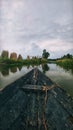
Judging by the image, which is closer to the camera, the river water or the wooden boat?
the wooden boat

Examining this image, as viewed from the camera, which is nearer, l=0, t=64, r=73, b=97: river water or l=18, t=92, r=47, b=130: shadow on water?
l=18, t=92, r=47, b=130: shadow on water

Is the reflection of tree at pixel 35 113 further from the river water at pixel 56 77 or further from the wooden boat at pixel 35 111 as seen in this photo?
the river water at pixel 56 77

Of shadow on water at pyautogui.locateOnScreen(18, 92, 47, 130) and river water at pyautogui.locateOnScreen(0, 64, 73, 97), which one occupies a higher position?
shadow on water at pyautogui.locateOnScreen(18, 92, 47, 130)

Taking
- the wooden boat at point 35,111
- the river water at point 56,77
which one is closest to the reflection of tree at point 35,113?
the wooden boat at point 35,111

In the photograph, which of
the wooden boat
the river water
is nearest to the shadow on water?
the wooden boat

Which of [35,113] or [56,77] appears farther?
[56,77]

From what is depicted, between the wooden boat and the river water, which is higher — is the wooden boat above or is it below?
above

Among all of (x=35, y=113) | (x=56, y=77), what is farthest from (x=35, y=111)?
(x=56, y=77)

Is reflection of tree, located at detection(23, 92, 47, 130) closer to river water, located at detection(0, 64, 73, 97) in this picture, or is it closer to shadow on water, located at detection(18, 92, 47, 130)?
shadow on water, located at detection(18, 92, 47, 130)

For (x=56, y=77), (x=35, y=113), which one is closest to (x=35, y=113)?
(x=35, y=113)

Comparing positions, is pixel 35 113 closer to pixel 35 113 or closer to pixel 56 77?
pixel 35 113

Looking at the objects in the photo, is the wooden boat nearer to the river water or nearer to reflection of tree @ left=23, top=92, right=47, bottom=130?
reflection of tree @ left=23, top=92, right=47, bottom=130

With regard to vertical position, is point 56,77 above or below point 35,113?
below

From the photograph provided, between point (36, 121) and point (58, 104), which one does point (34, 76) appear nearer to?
point (58, 104)
